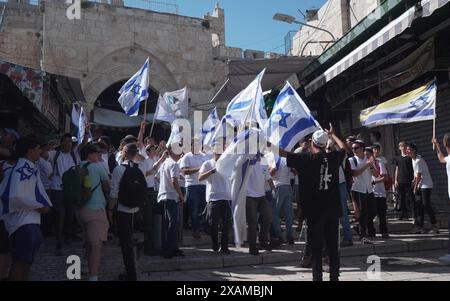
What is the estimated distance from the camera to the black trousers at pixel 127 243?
5668mm

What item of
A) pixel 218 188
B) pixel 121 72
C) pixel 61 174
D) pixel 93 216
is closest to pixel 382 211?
pixel 218 188

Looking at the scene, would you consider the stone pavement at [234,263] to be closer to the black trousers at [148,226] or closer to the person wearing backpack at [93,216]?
the black trousers at [148,226]

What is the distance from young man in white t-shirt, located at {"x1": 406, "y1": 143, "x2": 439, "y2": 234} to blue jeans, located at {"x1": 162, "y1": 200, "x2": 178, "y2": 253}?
16.4ft

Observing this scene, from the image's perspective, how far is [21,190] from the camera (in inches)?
182

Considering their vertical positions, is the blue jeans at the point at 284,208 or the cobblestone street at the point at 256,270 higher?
the blue jeans at the point at 284,208

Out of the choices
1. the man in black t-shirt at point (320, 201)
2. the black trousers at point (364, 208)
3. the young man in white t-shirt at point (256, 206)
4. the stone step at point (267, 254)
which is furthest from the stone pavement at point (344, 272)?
the man in black t-shirt at point (320, 201)

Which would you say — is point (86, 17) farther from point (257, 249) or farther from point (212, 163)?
point (257, 249)

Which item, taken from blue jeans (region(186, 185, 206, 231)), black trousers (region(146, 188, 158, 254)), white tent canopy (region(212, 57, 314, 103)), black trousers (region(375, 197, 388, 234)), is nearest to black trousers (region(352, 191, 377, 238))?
black trousers (region(375, 197, 388, 234))

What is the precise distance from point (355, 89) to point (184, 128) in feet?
17.2

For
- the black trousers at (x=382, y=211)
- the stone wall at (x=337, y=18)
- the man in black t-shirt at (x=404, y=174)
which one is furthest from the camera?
the stone wall at (x=337, y=18)

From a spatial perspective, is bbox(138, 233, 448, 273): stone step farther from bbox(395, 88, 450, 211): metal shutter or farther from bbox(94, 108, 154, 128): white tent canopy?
bbox(94, 108, 154, 128): white tent canopy

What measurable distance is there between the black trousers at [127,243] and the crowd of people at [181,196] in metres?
0.01

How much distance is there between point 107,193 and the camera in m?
5.74
